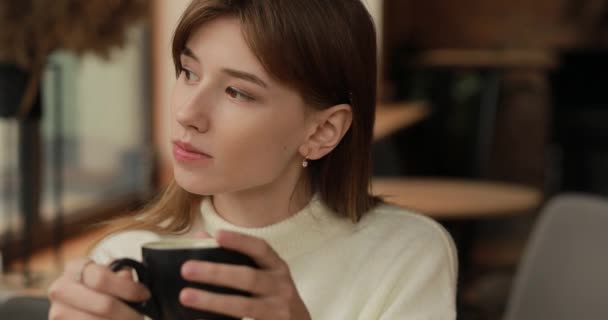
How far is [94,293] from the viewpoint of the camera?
72 cm

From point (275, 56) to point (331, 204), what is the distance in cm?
27

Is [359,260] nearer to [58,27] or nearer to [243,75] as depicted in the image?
[243,75]

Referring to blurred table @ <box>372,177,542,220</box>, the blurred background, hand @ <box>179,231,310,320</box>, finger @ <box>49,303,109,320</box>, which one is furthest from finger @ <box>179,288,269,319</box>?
blurred table @ <box>372,177,542,220</box>

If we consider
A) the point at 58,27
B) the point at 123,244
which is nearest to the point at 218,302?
the point at 123,244

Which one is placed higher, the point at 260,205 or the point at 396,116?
the point at 260,205

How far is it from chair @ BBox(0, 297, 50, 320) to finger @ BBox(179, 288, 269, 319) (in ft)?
1.48

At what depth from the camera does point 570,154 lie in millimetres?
6719

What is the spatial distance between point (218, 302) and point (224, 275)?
22 millimetres

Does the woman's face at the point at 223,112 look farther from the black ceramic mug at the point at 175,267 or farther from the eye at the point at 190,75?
the black ceramic mug at the point at 175,267

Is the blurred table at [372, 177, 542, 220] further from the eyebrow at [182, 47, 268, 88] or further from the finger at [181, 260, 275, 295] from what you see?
the finger at [181, 260, 275, 295]

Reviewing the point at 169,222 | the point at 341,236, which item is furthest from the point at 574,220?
the point at 169,222

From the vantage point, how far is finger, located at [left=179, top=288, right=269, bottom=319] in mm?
669

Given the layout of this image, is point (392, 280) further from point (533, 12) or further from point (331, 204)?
point (533, 12)

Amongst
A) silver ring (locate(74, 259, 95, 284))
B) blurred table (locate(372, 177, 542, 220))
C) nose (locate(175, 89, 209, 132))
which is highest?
nose (locate(175, 89, 209, 132))
